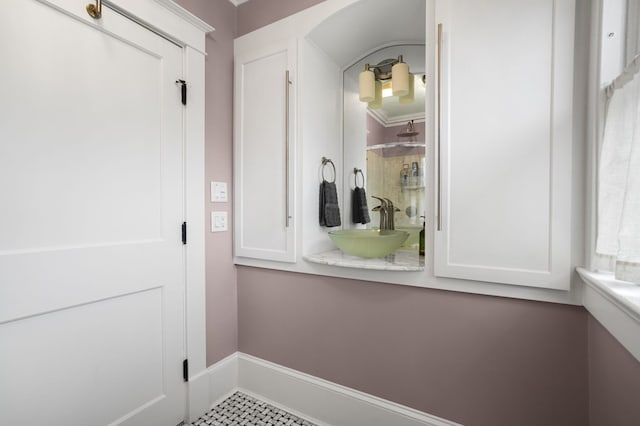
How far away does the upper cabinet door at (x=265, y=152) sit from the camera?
5.57 ft

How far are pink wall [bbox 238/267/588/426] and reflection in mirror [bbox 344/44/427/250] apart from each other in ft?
1.91

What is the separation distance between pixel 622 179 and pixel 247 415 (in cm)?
196

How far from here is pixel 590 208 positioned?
0.99m

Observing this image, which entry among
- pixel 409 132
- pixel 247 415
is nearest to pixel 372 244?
pixel 409 132

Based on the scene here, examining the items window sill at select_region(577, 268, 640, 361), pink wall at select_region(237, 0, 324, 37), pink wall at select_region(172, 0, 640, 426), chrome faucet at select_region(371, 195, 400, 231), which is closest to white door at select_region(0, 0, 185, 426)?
pink wall at select_region(172, 0, 640, 426)

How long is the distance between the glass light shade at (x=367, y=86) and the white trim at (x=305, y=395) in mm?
1683

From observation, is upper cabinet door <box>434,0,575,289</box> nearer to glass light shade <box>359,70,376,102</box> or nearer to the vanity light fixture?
the vanity light fixture

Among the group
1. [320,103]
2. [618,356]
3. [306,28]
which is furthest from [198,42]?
[618,356]

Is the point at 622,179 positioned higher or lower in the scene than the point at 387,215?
higher

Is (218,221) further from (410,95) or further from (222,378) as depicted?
(410,95)

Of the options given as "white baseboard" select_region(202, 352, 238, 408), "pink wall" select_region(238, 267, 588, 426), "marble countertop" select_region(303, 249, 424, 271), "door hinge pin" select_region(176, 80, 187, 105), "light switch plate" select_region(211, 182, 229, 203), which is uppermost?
"door hinge pin" select_region(176, 80, 187, 105)

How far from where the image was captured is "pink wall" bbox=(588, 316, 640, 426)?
29.2 inches

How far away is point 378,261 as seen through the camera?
4.86 ft

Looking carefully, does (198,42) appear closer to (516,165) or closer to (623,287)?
(516,165)
